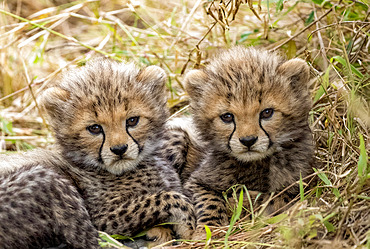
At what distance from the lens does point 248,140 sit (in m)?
3.13

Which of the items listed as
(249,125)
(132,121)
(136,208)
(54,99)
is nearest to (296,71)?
(249,125)

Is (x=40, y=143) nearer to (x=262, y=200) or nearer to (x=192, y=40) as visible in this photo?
(x=192, y=40)

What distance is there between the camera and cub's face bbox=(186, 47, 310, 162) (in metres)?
3.19

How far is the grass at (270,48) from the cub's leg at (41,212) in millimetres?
578

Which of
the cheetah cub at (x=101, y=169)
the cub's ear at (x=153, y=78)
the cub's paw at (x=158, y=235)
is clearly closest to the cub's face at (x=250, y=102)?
the cub's ear at (x=153, y=78)

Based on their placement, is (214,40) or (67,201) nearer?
(67,201)

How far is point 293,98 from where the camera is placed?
11.0 feet

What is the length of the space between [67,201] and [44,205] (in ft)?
0.47

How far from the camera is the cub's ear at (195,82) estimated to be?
349cm

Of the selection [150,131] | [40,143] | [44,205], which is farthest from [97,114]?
[40,143]

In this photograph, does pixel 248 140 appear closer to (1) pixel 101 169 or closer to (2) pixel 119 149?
(2) pixel 119 149

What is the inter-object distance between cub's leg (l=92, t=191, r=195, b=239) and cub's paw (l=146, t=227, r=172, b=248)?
0.12 feet

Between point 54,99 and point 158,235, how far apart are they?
105 cm

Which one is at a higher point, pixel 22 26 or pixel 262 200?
pixel 22 26
